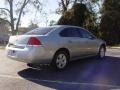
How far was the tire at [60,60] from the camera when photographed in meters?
10.8

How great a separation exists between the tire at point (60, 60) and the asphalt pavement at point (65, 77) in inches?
8.2

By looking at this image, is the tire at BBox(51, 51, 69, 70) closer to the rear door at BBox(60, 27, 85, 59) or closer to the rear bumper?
the rear bumper

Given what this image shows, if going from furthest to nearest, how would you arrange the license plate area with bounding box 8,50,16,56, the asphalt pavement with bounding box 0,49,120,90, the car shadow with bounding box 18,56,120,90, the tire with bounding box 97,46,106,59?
1. the tire with bounding box 97,46,106,59
2. the license plate area with bounding box 8,50,16,56
3. the car shadow with bounding box 18,56,120,90
4. the asphalt pavement with bounding box 0,49,120,90

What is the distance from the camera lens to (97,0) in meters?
42.8

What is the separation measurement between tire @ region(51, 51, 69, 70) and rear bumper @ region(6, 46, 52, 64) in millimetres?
302

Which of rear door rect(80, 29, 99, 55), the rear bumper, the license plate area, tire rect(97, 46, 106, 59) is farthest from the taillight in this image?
tire rect(97, 46, 106, 59)

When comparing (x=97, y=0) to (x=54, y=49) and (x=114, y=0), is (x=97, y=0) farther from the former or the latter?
(x=54, y=49)

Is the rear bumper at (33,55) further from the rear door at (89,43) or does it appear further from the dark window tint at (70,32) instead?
the rear door at (89,43)

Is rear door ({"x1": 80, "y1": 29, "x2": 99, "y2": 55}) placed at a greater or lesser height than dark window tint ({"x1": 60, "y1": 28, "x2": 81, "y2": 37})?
lesser

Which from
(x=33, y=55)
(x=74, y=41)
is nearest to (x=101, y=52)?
(x=74, y=41)

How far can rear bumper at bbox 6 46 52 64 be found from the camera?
1017cm

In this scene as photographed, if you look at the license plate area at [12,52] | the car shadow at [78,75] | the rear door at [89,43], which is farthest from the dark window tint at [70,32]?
the license plate area at [12,52]

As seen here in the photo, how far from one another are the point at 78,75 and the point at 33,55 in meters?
1.65

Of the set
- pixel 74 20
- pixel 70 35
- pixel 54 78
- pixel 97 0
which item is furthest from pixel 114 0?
pixel 54 78
